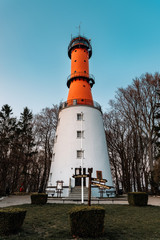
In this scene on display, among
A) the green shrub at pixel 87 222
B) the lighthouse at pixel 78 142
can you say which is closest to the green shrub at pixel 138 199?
the lighthouse at pixel 78 142

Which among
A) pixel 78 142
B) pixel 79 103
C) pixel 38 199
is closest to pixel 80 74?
pixel 79 103

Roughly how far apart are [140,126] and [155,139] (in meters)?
3.11

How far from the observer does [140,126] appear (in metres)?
27.2

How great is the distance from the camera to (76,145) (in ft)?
76.3

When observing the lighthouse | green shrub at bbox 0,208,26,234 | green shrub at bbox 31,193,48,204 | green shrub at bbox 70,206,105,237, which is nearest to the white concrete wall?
the lighthouse

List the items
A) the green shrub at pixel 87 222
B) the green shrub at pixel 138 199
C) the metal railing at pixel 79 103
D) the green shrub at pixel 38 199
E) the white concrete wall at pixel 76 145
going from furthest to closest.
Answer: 1. the metal railing at pixel 79 103
2. the white concrete wall at pixel 76 145
3. the green shrub at pixel 138 199
4. the green shrub at pixel 38 199
5. the green shrub at pixel 87 222

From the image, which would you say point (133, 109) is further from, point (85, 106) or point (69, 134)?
Result: point (69, 134)

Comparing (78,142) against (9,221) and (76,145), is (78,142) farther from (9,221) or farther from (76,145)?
(9,221)

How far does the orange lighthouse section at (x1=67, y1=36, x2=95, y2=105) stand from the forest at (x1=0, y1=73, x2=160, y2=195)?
5544 millimetres

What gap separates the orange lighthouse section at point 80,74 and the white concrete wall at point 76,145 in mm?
1881

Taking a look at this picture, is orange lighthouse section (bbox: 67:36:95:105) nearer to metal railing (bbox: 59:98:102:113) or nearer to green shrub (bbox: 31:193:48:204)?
metal railing (bbox: 59:98:102:113)

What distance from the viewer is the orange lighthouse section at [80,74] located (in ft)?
87.0

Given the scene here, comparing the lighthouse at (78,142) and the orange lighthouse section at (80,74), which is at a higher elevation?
the orange lighthouse section at (80,74)

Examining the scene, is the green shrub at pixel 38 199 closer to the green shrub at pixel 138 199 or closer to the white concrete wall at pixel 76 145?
the green shrub at pixel 138 199
